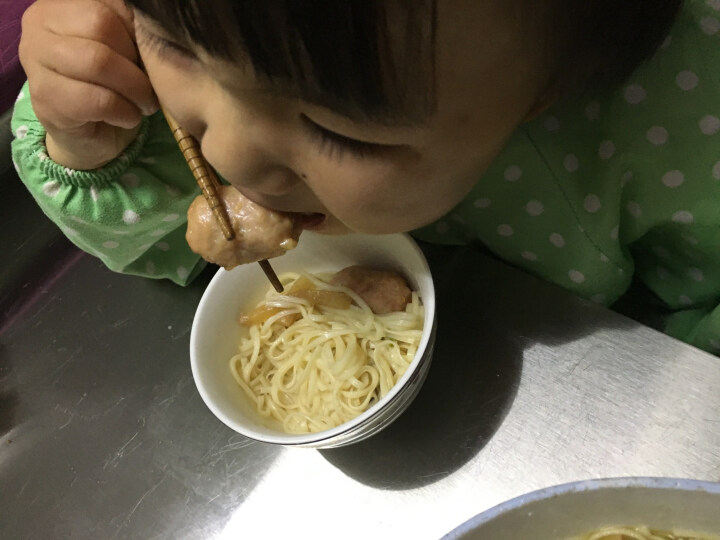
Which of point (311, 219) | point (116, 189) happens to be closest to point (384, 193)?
point (311, 219)

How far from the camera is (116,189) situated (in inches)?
27.8

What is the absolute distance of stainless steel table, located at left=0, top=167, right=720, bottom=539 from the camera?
0.58m

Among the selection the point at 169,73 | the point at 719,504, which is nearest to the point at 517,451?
the point at 719,504

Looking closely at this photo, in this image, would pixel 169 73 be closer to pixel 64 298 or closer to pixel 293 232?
pixel 293 232

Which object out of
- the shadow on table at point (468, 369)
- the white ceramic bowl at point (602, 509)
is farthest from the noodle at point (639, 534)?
the shadow on table at point (468, 369)

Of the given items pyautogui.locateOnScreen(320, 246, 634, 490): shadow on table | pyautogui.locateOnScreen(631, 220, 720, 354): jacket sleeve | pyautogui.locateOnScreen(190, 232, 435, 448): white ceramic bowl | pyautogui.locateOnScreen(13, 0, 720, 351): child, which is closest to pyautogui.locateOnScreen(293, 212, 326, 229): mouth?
pyautogui.locateOnScreen(13, 0, 720, 351): child

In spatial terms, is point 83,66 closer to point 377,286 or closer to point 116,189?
point 116,189

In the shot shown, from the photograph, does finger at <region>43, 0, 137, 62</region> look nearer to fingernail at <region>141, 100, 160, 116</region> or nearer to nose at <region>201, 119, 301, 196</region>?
fingernail at <region>141, 100, 160, 116</region>

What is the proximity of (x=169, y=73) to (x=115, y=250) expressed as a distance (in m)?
0.41

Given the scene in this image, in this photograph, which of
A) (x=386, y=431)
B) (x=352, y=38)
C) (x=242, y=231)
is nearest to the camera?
(x=352, y=38)

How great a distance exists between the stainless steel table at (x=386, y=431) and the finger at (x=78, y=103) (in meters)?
0.26

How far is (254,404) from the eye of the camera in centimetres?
64

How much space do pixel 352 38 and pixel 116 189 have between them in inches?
19.4

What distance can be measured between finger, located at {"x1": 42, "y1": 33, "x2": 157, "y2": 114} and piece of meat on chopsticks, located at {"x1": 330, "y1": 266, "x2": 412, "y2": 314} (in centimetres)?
25
